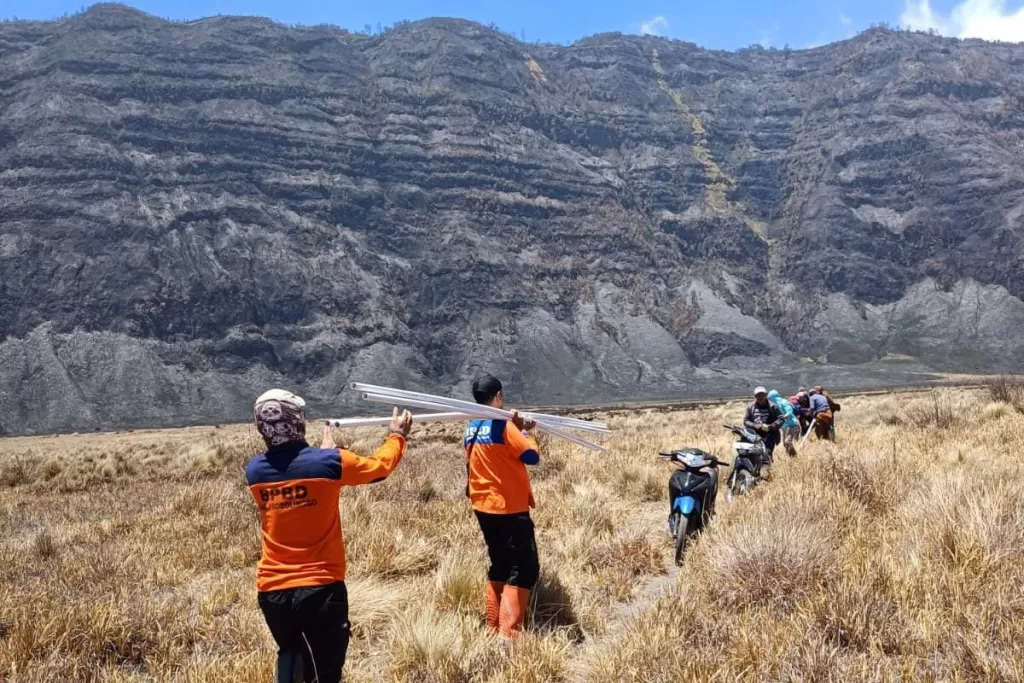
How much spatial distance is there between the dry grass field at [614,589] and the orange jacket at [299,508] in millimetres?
881

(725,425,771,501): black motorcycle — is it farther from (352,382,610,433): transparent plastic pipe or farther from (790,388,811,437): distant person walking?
(790,388,811,437): distant person walking

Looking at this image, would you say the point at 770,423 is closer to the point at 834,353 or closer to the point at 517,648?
the point at 517,648

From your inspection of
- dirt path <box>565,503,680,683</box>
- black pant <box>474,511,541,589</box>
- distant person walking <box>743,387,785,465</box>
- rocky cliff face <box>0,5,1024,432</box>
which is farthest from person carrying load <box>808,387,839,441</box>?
rocky cliff face <box>0,5,1024,432</box>

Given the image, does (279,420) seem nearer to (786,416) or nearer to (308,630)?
(308,630)

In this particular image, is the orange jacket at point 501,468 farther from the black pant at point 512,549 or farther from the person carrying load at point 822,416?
the person carrying load at point 822,416

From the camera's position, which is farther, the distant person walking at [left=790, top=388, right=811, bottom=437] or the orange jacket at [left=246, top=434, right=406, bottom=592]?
the distant person walking at [left=790, top=388, right=811, bottom=437]

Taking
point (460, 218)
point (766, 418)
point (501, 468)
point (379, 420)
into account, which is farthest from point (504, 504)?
point (460, 218)

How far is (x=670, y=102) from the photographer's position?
16238 cm

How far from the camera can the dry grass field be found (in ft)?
12.8

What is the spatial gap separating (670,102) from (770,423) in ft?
539

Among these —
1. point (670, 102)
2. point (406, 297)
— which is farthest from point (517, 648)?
point (670, 102)

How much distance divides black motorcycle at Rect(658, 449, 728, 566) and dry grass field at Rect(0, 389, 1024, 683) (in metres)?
0.22

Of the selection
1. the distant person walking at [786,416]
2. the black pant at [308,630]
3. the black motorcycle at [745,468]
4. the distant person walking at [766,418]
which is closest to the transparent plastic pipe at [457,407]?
the black pant at [308,630]

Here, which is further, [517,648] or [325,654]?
[517,648]
